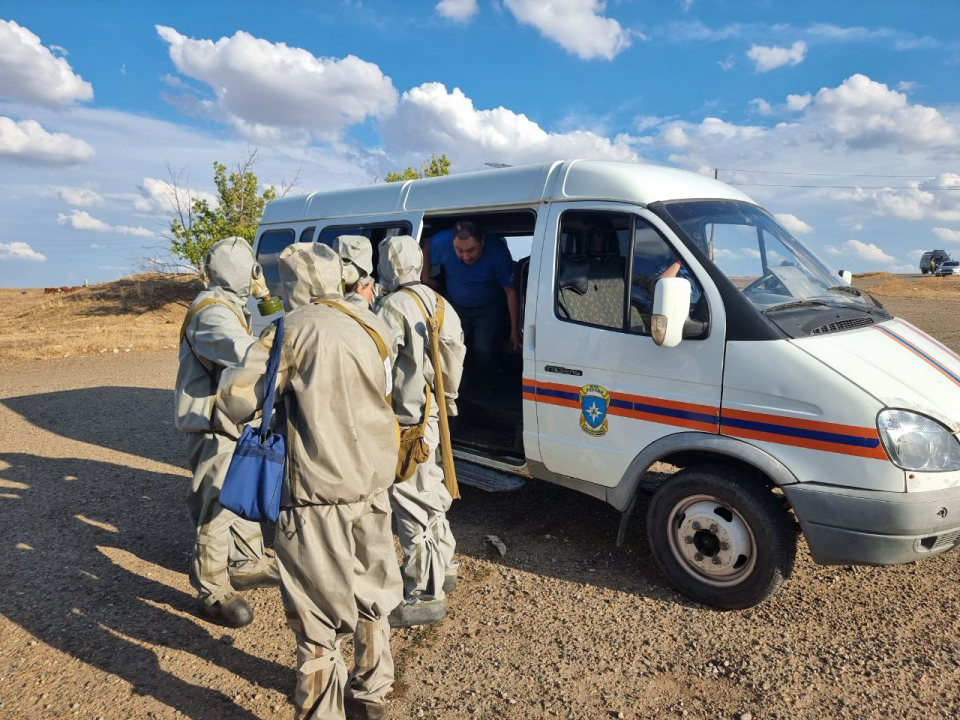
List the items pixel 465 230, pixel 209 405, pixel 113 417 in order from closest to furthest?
pixel 209 405 → pixel 465 230 → pixel 113 417

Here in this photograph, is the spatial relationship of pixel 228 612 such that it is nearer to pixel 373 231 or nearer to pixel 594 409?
pixel 594 409

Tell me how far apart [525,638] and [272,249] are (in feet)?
15.7

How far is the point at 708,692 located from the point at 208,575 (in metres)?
2.71

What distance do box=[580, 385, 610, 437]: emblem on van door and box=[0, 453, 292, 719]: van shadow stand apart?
2169mm

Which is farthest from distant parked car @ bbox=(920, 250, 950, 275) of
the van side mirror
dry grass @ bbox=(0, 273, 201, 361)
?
the van side mirror

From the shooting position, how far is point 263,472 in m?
2.59

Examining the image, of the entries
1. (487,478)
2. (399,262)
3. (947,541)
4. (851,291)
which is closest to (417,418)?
(399,262)

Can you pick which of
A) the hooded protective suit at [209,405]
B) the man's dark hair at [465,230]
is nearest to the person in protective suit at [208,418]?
the hooded protective suit at [209,405]

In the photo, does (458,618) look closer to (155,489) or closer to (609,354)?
(609,354)

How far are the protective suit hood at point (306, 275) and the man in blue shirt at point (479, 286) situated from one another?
262 cm

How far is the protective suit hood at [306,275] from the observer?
276 cm

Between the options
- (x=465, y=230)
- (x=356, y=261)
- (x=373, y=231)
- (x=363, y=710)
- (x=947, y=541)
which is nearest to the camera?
(x=363, y=710)

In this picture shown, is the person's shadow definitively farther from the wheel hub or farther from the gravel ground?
the wheel hub

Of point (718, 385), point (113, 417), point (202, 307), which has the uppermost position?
point (202, 307)
